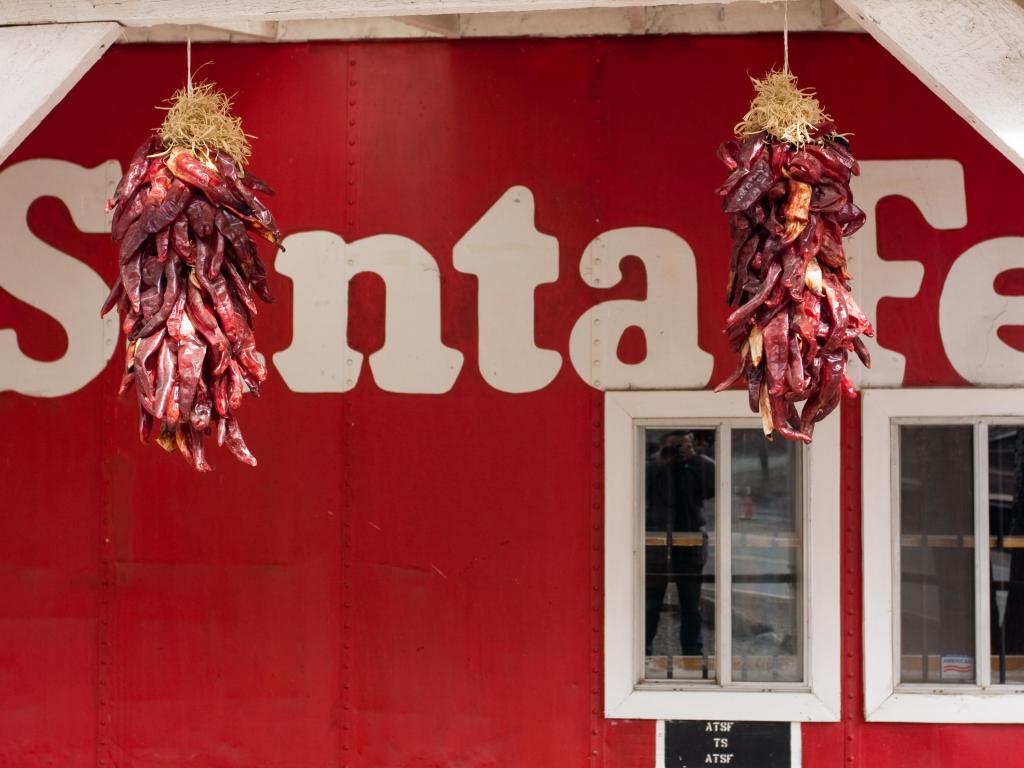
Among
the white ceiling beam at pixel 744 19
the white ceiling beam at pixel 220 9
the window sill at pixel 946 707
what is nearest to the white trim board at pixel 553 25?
the white ceiling beam at pixel 744 19

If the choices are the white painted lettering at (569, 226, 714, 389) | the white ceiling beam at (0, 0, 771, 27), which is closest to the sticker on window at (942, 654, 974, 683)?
the white painted lettering at (569, 226, 714, 389)

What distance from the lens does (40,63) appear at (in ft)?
9.36

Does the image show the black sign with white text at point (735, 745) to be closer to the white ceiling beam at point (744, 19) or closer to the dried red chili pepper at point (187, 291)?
the dried red chili pepper at point (187, 291)

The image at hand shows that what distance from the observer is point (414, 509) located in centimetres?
416

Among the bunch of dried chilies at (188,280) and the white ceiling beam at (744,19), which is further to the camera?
the white ceiling beam at (744,19)

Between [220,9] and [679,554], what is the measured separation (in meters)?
2.59

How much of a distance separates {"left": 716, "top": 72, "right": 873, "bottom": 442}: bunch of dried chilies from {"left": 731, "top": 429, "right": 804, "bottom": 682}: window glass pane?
131 cm

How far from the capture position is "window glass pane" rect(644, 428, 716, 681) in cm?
415

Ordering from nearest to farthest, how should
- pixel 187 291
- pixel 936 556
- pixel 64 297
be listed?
pixel 187 291, pixel 936 556, pixel 64 297

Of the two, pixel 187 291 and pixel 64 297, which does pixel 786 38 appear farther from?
pixel 64 297

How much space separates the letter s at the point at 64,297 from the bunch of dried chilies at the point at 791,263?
8.68 feet

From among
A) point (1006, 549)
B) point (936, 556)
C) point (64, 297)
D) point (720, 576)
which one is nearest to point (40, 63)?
point (64, 297)

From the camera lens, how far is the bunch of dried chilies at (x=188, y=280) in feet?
9.15

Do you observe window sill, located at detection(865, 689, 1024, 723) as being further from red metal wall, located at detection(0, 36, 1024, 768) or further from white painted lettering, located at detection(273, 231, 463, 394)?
white painted lettering, located at detection(273, 231, 463, 394)
